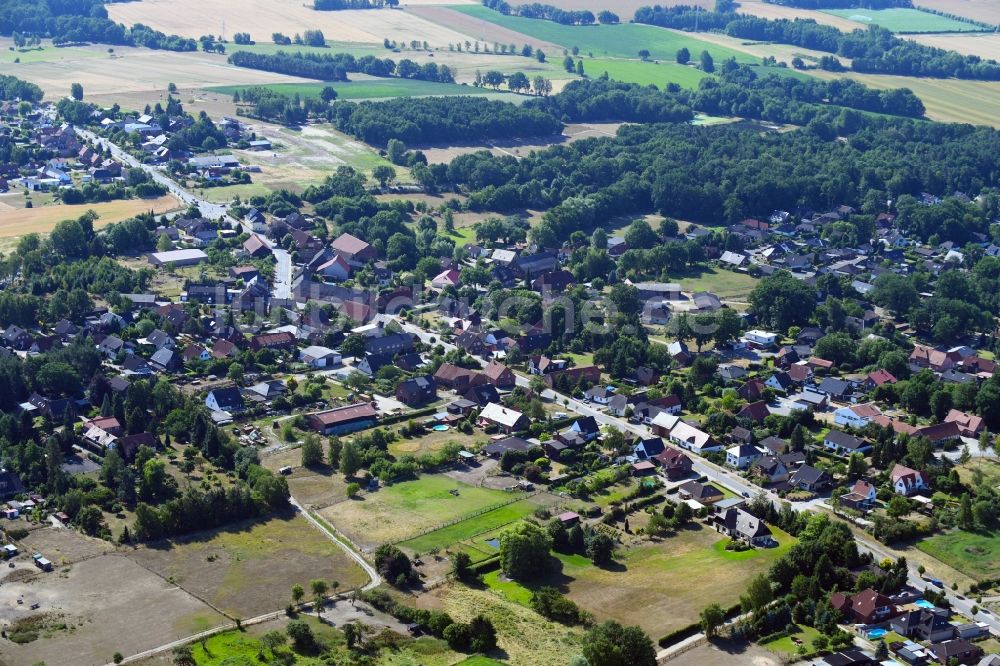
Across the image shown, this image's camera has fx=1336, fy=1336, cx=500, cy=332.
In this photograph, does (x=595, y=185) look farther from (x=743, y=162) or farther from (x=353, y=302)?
(x=353, y=302)

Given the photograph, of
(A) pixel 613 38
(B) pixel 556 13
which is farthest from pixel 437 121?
(B) pixel 556 13

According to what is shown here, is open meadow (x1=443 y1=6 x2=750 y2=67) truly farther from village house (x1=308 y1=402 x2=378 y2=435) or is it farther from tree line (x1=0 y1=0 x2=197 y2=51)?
village house (x1=308 y1=402 x2=378 y2=435)

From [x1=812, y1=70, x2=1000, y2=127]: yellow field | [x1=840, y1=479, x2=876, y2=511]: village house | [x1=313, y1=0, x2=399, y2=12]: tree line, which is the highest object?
[x1=313, y1=0, x2=399, y2=12]: tree line

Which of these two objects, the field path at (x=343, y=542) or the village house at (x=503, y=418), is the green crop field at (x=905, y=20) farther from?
the field path at (x=343, y=542)

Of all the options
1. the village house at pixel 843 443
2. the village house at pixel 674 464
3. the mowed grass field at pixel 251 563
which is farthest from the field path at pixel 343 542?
the village house at pixel 843 443

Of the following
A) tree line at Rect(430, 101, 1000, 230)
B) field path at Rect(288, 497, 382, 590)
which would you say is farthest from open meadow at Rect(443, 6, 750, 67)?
field path at Rect(288, 497, 382, 590)

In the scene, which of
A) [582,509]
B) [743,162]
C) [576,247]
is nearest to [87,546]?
[582,509]
